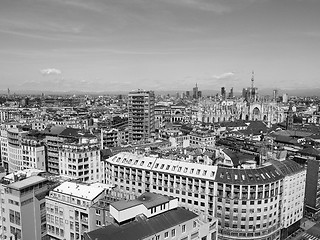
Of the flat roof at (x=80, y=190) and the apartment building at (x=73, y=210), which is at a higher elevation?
the flat roof at (x=80, y=190)

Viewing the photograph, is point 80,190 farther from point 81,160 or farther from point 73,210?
point 81,160

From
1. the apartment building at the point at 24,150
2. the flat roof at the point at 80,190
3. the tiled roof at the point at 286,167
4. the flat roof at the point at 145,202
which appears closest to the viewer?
the flat roof at the point at 145,202

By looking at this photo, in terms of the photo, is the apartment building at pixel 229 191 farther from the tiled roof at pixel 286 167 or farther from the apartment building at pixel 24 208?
the apartment building at pixel 24 208

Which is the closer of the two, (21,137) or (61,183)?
(61,183)

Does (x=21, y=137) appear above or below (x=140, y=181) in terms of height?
above

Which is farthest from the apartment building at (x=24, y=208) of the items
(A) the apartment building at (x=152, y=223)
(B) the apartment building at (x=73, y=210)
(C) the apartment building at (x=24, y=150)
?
(C) the apartment building at (x=24, y=150)

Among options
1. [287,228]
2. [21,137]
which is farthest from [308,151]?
[21,137]

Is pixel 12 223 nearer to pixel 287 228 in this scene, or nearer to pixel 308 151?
pixel 287 228
